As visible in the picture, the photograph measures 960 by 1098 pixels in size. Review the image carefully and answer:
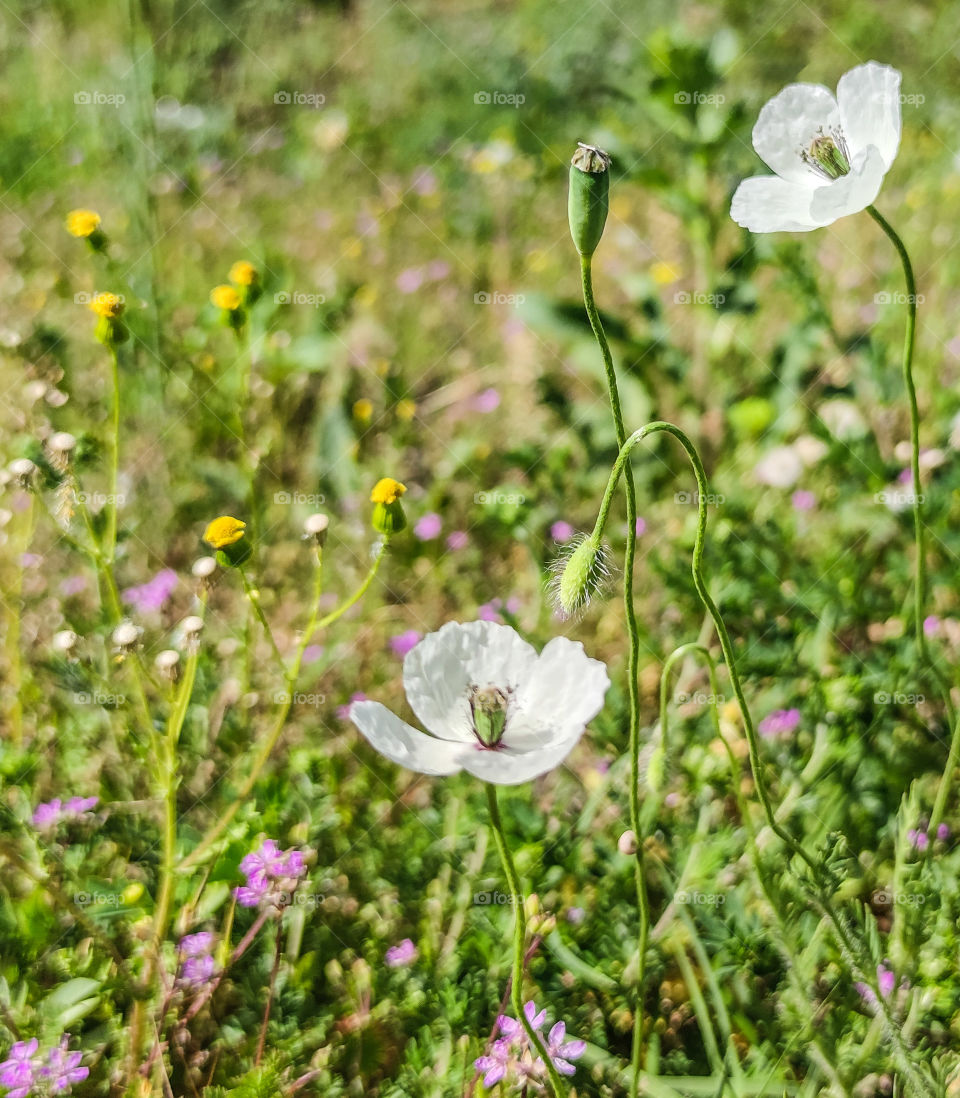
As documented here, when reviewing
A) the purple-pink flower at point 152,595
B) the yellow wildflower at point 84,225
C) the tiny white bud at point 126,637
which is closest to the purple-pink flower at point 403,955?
the tiny white bud at point 126,637

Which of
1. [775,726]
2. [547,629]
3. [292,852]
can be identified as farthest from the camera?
[547,629]

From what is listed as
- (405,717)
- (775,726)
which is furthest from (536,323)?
(775,726)

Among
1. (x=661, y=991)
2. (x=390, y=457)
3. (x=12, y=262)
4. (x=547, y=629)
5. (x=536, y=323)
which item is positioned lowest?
(x=661, y=991)

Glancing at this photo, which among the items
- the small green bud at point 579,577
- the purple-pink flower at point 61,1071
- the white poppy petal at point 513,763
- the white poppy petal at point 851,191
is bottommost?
the purple-pink flower at point 61,1071

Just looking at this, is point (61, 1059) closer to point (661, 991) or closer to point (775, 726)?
point (661, 991)

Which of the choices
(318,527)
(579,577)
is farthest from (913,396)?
(318,527)

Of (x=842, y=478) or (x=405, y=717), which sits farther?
(x=842, y=478)

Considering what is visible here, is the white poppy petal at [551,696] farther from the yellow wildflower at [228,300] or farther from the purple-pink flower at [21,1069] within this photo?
the yellow wildflower at [228,300]
